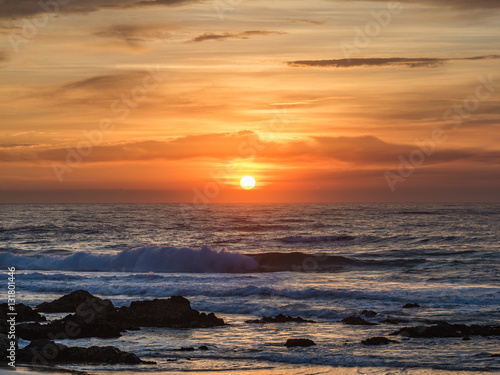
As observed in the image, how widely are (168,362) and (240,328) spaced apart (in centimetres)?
509

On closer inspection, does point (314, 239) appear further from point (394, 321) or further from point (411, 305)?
point (394, 321)

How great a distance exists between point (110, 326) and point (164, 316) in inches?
91.2

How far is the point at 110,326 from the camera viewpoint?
17.9 metres

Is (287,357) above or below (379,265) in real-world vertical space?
below

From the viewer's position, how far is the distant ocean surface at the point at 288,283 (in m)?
15.4

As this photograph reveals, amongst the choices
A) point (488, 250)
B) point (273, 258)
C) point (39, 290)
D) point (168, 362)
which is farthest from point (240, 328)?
point (488, 250)

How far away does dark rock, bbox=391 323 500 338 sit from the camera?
1723 cm

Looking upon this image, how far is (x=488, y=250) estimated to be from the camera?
44812 mm

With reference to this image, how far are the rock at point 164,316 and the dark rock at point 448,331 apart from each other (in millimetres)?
6316

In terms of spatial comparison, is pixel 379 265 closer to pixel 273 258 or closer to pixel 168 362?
pixel 273 258

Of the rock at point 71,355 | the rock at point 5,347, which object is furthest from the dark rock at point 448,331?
the rock at point 5,347

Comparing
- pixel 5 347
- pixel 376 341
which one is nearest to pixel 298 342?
pixel 376 341

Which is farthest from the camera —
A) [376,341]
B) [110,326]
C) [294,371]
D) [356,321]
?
[356,321]

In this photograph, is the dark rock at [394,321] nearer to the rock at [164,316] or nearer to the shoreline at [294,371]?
the rock at [164,316]
